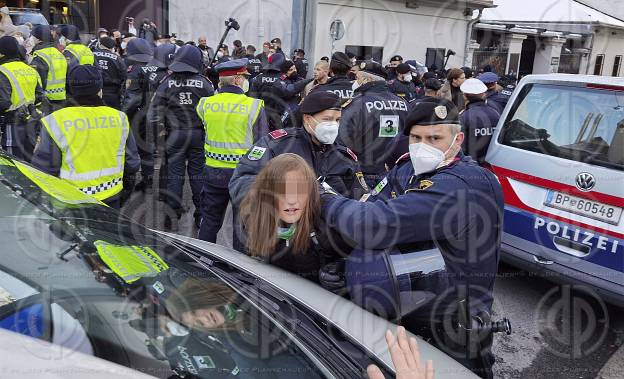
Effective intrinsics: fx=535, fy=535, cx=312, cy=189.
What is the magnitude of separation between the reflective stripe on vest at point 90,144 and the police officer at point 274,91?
386 centimetres

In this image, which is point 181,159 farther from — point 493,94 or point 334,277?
point 493,94

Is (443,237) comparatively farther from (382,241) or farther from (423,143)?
(423,143)

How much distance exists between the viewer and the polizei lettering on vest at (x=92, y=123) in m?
3.37

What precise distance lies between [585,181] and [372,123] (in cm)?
196

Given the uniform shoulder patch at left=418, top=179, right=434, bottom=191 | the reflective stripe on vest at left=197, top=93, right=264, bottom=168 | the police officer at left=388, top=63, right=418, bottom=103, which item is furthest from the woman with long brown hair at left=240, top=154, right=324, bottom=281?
the police officer at left=388, top=63, right=418, bottom=103

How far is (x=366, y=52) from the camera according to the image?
17.3 metres

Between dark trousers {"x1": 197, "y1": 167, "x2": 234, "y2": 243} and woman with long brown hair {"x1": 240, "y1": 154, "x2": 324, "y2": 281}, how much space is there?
2353 millimetres

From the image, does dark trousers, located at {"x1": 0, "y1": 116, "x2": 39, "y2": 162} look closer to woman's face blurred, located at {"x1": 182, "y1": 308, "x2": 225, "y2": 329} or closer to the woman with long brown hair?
the woman with long brown hair

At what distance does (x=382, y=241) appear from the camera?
2.05 meters

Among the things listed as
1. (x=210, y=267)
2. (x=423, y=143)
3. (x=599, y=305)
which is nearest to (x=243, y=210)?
(x=210, y=267)

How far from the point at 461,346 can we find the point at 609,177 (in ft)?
6.73

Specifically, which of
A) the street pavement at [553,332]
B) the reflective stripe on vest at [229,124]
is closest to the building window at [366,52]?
the reflective stripe on vest at [229,124]

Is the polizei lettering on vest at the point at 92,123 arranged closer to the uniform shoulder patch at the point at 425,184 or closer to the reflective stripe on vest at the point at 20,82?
the reflective stripe on vest at the point at 20,82

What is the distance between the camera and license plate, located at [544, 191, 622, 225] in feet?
11.3
